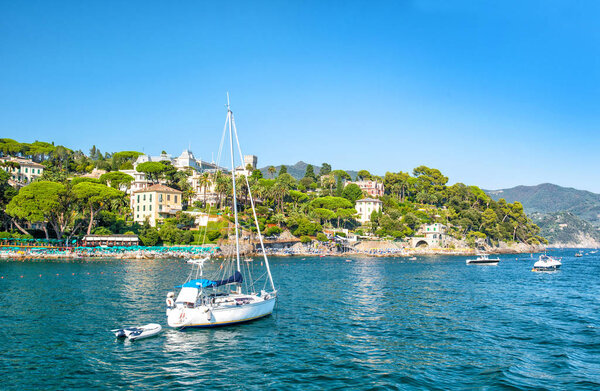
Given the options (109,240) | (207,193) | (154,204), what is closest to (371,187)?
(207,193)

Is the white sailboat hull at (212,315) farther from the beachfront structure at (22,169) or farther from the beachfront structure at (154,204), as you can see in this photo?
the beachfront structure at (22,169)

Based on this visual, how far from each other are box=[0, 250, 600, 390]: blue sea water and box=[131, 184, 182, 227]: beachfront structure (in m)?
64.4

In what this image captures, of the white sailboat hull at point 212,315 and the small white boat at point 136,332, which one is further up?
the white sailboat hull at point 212,315

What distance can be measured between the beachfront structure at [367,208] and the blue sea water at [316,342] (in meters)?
104

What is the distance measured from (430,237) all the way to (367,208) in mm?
26010

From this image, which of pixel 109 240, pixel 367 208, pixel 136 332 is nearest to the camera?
pixel 136 332

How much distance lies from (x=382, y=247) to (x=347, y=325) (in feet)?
334

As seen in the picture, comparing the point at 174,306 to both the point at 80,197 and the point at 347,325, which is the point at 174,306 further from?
the point at 80,197

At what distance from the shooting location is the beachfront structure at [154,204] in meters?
114

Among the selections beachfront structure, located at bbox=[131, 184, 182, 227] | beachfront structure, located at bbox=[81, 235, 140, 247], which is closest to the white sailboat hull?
beachfront structure, located at bbox=[81, 235, 140, 247]

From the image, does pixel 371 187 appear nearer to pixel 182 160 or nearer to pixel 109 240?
pixel 182 160

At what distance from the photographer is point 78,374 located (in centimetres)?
2155

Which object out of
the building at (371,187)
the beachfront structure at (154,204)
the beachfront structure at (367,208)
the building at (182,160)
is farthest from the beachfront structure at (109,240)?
the building at (371,187)

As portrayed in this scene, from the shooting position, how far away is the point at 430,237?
468 ft
